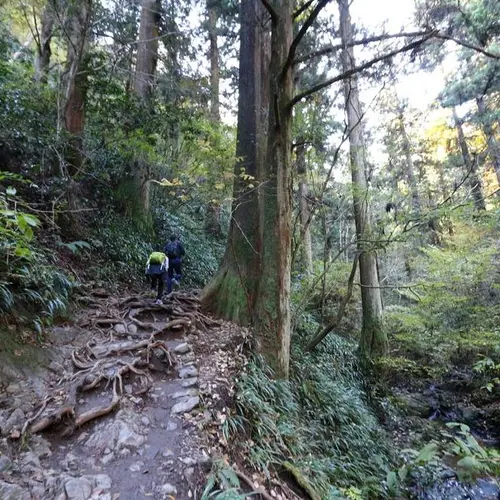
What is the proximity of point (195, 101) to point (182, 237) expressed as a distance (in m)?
4.53

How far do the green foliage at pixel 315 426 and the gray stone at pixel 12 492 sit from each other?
6.65 feet

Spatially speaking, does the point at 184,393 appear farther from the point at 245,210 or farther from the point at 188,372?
the point at 245,210

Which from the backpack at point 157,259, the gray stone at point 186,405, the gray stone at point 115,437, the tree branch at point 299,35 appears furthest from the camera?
the backpack at point 157,259

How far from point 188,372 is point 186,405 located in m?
0.78

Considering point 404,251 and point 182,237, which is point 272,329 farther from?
point 404,251

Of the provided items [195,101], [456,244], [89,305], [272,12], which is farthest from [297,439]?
[456,244]

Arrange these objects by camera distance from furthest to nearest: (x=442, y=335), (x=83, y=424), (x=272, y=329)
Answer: (x=442, y=335)
(x=272, y=329)
(x=83, y=424)

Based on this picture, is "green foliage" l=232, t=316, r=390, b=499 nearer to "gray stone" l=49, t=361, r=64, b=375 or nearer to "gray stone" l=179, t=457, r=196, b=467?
"gray stone" l=179, t=457, r=196, b=467

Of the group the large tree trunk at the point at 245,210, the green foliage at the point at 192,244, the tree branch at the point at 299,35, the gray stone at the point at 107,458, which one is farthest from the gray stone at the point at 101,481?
the green foliage at the point at 192,244

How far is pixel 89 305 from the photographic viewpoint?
630 centimetres

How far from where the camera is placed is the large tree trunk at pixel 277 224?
5.83 metres

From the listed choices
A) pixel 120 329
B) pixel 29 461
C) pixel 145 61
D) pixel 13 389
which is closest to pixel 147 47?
pixel 145 61

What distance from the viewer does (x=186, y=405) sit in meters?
3.92

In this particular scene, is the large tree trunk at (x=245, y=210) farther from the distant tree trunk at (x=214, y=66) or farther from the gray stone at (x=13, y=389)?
the gray stone at (x=13, y=389)
